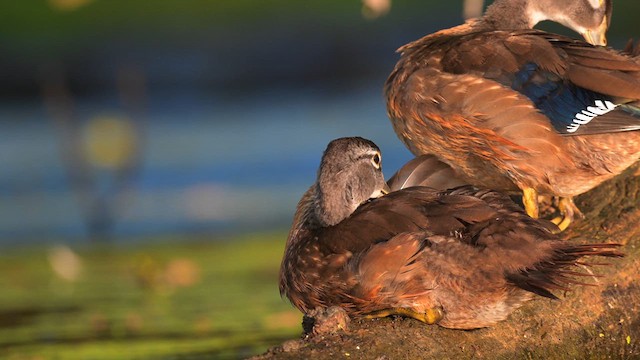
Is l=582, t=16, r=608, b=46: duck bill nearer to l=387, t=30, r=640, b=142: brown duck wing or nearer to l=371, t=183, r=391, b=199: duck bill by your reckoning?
l=387, t=30, r=640, b=142: brown duck wing

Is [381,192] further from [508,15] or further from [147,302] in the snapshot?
[147,302]

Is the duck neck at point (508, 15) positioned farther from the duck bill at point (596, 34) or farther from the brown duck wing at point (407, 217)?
the brown duck wing at point (407, 217)

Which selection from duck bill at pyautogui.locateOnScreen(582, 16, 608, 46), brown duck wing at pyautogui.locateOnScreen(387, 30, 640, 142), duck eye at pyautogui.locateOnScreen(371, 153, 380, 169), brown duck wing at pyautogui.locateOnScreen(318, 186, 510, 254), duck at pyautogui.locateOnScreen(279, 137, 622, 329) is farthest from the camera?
duck bill at pyautogui.locateOnScreen(582, 16, 608, 46)

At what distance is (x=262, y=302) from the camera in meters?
7.36

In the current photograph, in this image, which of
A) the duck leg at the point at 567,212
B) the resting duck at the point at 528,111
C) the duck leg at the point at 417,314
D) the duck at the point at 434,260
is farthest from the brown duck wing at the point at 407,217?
the duck leg at the point at 567,212

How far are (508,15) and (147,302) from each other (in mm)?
2461

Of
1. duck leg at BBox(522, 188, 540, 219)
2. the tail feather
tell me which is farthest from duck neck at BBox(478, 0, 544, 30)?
the tail feather

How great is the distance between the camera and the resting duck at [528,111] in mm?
5719

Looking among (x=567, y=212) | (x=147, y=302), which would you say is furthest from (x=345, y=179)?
(x=147, y=302)

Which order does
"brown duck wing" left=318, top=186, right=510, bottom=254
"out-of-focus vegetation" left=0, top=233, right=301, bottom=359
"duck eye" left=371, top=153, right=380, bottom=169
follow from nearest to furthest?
"brown duck wing" left=318, top=186, right=510, bottom=254, "duck eye" left=371, top=153, right=380, bottom=169, "out-of-focus vegetation" left=0, top=233, right=301, bottom=359

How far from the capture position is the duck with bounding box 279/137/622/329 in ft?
15.9

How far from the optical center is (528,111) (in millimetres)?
5762

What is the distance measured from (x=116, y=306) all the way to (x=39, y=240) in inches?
81.3

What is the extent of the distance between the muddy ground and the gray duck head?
1.03 metres
